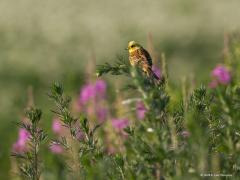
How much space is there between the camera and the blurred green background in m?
18.6

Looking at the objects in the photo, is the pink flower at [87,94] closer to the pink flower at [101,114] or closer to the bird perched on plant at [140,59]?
the pink flower at [101,114]

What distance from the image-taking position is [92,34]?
2266 centimetres

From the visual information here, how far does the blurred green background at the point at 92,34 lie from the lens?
60.9 ft

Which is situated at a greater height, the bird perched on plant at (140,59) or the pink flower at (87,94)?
the pink flower at (87,94)

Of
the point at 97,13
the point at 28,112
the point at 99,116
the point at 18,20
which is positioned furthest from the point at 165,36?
the point at 28,112

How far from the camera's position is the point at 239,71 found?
802 cm

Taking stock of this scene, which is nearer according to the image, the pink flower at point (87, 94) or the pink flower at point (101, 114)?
the pink flower at point (101, 114)

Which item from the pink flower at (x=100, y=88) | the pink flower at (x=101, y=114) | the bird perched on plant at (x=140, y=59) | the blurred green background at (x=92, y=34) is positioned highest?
the blurred green background at (x=92, y=34)

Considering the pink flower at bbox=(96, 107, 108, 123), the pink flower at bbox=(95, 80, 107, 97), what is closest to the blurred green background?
the pink flower at bbox=(95, 80, 107, 97)

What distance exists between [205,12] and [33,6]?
6.37 m

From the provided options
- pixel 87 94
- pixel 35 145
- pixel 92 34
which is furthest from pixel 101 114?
pixel 92 34

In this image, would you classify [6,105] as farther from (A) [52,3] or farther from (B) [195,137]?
(B) [195,137]

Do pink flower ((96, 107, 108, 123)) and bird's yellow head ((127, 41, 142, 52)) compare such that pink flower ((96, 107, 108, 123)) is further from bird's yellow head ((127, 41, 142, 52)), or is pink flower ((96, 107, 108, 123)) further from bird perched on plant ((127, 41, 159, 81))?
bird perched on plant ((127, 41, 159, 81))

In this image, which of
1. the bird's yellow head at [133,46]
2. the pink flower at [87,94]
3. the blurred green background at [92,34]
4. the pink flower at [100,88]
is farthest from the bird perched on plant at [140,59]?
the blurred green background at [92,34]
